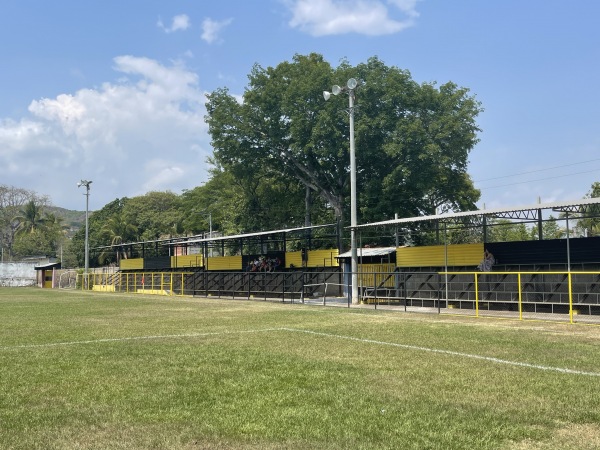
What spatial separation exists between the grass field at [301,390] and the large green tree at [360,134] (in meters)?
28.3

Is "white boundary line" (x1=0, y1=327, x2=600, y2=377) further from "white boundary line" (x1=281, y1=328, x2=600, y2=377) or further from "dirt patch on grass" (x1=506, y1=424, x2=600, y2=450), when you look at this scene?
"dirt patch on grass" (x1=506, y1=424, x2=600, y2=450)

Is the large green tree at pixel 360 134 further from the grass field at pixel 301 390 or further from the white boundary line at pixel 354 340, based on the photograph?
the grass field at pixel 301 390

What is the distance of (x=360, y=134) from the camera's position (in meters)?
40.0

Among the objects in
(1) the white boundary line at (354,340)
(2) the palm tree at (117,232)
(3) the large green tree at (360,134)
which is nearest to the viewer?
(1) the white boundary line at (354,340)

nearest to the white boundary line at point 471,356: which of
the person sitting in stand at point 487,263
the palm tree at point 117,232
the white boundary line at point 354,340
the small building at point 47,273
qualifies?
the white boundary line at point 354,340

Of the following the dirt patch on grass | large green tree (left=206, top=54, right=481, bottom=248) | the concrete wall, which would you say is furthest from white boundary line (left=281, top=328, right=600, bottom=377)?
the concrete wall

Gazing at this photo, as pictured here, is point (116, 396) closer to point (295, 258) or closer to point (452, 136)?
point (295, 258)

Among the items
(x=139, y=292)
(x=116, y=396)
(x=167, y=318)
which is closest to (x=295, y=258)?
(x=139, y=292)

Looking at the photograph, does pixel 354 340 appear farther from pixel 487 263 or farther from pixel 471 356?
pixel 487 263

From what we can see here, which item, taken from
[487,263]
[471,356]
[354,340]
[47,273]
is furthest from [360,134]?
[47,273]

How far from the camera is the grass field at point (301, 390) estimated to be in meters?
5.21

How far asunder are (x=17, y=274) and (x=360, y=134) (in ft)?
157

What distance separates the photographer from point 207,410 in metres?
6.10

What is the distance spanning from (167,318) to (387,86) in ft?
92.9
